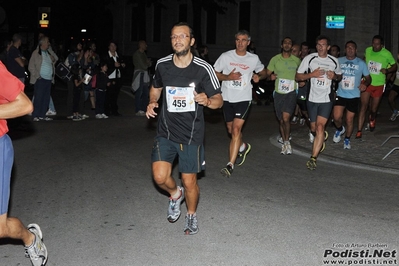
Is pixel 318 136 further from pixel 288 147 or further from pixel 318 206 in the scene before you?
pixel 318 206

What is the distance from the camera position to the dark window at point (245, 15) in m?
42.6

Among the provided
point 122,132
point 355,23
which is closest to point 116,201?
point 122,132

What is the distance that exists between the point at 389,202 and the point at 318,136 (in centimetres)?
257

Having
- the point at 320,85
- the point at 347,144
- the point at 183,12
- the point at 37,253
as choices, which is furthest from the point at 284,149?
the point at 183,12

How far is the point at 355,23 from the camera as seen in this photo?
35969mm

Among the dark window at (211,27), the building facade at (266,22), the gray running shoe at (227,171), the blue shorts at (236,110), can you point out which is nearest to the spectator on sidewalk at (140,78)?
the blue shorts at (236,110)

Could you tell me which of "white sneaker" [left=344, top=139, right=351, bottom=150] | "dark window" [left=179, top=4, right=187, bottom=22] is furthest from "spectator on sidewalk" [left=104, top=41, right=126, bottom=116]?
"dark window" [left=179, top=4, right=187, bottom=22]

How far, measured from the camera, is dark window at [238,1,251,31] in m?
42.6

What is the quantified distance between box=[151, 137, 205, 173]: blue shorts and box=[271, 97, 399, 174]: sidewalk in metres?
4.71

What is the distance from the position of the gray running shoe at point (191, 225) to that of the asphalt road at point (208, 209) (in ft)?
0.28

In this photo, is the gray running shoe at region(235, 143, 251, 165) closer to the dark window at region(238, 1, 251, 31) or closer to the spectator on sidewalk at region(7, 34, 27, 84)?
the spectator on sidewalk at region(7, 34, 27, 84)

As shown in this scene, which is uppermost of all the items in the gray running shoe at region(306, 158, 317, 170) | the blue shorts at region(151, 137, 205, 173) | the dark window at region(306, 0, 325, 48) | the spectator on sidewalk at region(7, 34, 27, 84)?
the dark window at region(306, 0, 325, 48)

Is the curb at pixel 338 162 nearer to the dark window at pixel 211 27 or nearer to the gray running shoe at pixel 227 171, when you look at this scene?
the gray running shoe at pixel 227 171

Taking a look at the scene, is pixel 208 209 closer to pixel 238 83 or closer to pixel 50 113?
pixel 238 83
